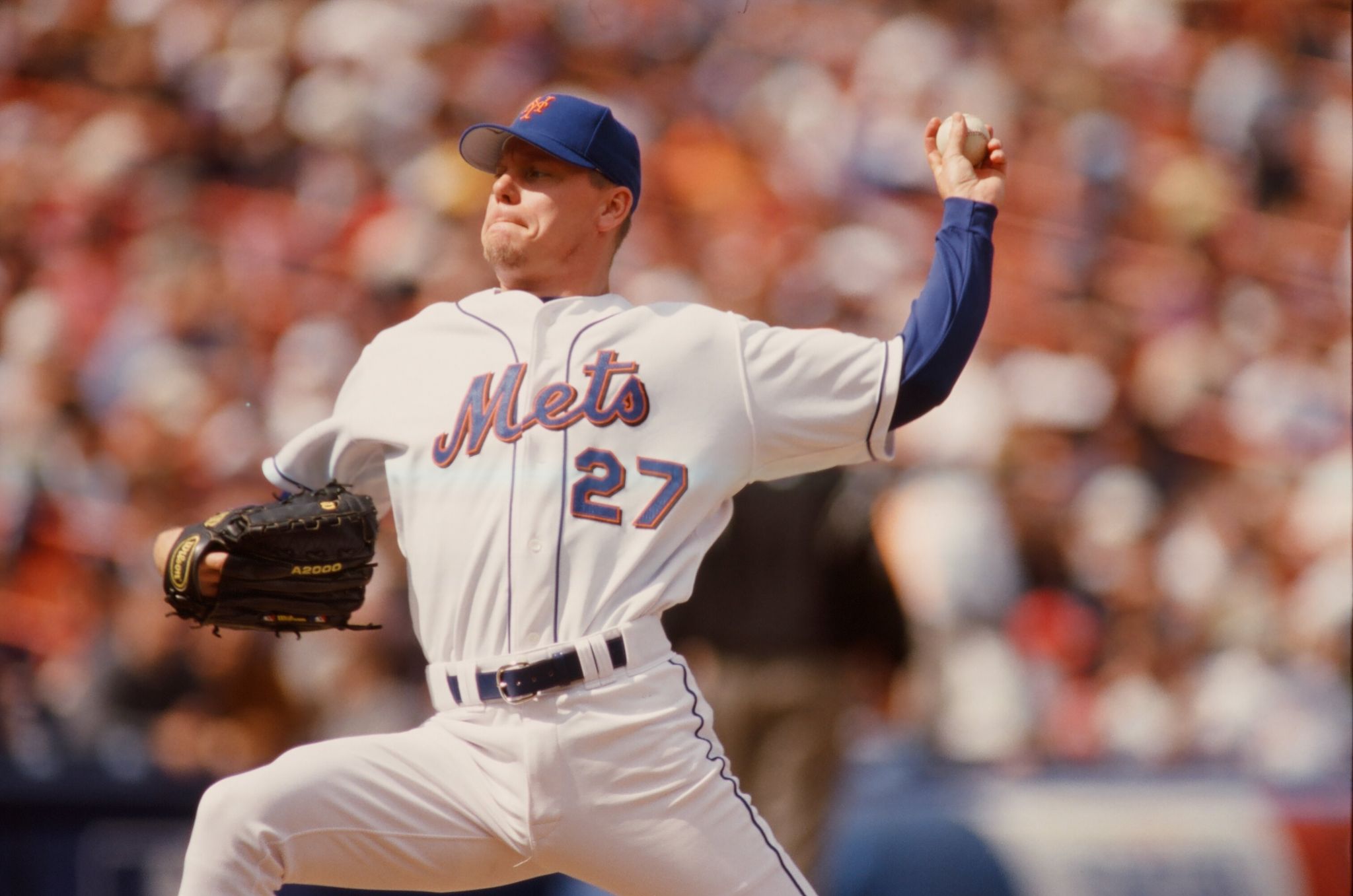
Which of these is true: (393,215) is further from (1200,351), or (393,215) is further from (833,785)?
(833,785)

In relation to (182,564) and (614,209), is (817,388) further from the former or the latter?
(182,564)

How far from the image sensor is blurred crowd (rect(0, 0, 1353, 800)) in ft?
18.3

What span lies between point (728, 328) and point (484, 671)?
0.66 m

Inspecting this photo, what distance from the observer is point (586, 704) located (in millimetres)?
2533

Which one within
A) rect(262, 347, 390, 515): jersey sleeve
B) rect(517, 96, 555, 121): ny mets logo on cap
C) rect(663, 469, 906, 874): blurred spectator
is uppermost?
rect(517, 96, 555, 121): ny mets logo on cap

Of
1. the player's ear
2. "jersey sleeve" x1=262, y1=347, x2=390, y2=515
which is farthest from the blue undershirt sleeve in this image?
"jersey sleeve" x1=262, y1=347, x2=390, y2=515

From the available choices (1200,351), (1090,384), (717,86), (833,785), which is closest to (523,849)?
(833,785)

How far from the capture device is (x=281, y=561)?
2.67 metres

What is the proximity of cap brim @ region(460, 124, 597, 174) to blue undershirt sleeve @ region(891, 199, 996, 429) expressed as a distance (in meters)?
0.60

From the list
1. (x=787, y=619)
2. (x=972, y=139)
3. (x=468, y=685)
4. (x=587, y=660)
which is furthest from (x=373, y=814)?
(x=787, y=619)

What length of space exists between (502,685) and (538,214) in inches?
31.0

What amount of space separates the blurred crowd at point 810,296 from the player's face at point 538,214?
196 cm

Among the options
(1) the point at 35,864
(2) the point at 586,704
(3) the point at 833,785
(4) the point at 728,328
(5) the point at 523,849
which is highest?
(4) the point at 728,328

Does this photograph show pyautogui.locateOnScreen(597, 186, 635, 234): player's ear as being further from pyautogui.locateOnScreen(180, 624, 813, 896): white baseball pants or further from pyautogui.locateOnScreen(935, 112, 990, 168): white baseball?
pyautogui.locateOnScreen(180, 624, 813, 896): white baseball pants
